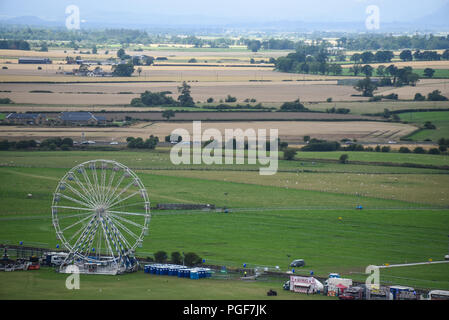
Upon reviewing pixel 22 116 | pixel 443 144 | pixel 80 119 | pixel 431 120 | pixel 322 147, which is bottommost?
pixel 322 147

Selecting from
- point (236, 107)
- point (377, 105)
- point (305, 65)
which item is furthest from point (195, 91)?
point (305, 65)

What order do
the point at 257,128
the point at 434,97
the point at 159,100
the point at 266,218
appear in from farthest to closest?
the point at 434,97, the point at 159,100, the point at 257,128, the point at 266,218

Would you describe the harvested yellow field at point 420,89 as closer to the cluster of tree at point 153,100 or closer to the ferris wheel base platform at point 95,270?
the cluster of tree at point 153,100

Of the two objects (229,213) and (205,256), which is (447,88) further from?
(205,256)

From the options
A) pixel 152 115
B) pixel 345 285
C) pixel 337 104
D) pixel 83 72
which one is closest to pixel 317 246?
pixel 345 285

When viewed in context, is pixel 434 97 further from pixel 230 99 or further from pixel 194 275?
pixel 194 275

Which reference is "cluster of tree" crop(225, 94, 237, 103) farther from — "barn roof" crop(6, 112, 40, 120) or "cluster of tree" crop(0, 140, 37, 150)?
"cluster of tree" crop(0, 140, 37, 150)
